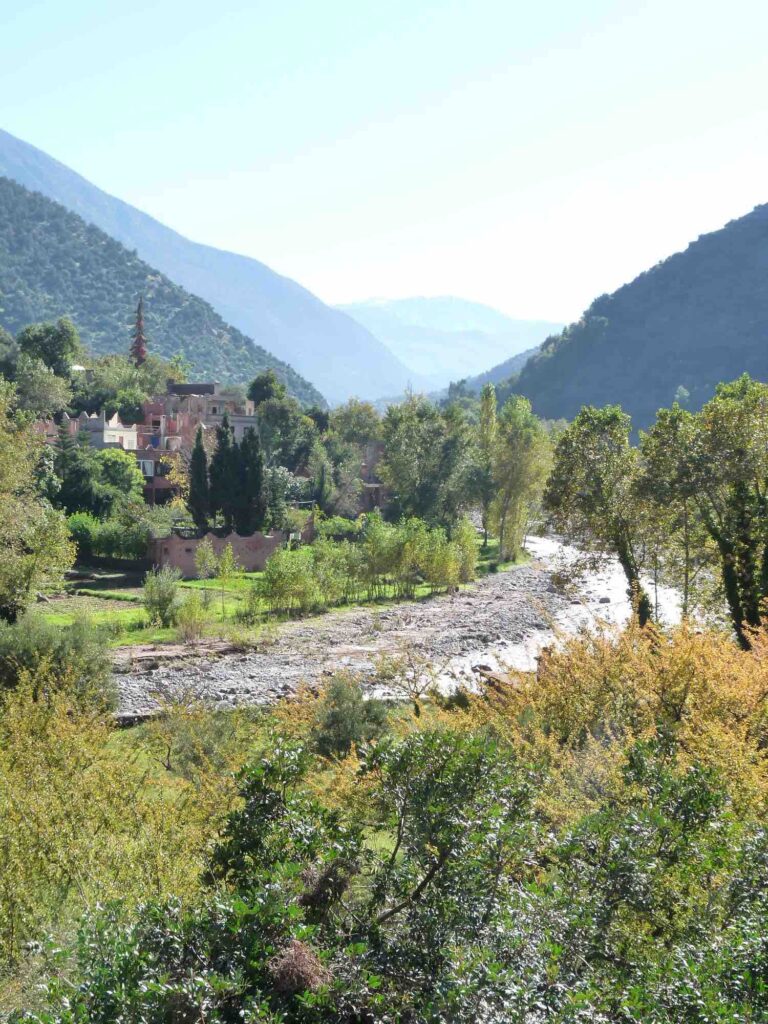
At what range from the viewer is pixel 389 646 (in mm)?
34094

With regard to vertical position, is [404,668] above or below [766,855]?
below

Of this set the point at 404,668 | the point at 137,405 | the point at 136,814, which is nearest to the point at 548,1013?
the point at 136,814

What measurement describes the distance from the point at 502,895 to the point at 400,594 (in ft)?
135

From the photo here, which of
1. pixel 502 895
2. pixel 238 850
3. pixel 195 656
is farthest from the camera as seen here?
pixel 195 656

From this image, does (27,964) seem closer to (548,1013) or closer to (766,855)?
(548,1013)

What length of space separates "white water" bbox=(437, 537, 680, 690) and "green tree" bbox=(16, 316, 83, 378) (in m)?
42.7

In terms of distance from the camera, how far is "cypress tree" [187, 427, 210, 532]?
5209cm

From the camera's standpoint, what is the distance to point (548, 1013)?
593 cm

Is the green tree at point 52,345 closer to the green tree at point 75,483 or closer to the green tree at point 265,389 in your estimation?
the green tree at point 265,389

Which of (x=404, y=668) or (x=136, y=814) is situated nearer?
(x=136, y=814)

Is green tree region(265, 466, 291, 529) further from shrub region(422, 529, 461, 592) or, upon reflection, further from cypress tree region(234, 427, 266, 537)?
shrub region(422, 529, 461, 592)

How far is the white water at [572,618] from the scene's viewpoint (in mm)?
25725

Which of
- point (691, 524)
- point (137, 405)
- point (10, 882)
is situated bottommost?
point (10, 882)

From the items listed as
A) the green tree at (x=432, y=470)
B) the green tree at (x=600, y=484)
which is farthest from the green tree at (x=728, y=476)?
the green tree at (x=432, y=470)
